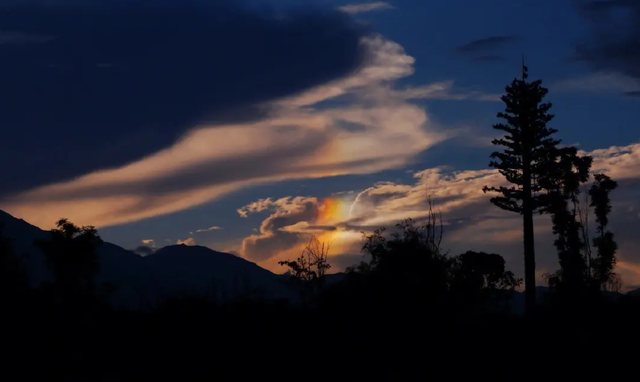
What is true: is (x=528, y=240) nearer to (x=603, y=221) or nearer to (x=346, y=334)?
(x=603, y=221)

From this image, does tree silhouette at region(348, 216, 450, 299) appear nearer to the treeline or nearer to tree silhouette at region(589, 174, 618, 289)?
the treeline

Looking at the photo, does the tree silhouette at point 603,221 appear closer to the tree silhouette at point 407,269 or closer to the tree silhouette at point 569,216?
the tree silhouette at point 569,216

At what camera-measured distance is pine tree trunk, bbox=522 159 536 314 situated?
2248 inches

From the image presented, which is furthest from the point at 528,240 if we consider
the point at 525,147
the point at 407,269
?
the point at 407,269

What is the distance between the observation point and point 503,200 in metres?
61.2

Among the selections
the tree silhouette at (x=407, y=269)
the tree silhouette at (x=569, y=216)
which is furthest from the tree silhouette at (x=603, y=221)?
the tree silhouette at (x=407, y=269)

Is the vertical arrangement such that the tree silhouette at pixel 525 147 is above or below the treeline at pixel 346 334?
above

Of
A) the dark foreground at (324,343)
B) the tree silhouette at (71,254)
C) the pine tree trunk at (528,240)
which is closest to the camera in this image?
the dark foreground at (324,343)

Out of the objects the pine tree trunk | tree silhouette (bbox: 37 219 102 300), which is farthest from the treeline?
tree silhouette (bbox: 37 219 102 300)

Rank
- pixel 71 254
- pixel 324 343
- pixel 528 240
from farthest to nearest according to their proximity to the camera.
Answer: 1. pixel 71 254
2. pixel 528 240
3. pixel 324 343

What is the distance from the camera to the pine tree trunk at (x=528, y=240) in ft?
187

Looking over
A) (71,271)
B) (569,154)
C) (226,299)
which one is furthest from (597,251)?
(226,299)

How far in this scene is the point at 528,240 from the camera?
58.9 metres

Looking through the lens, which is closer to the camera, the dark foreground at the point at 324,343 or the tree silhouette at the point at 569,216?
the dark foreground at the point at 324,343
